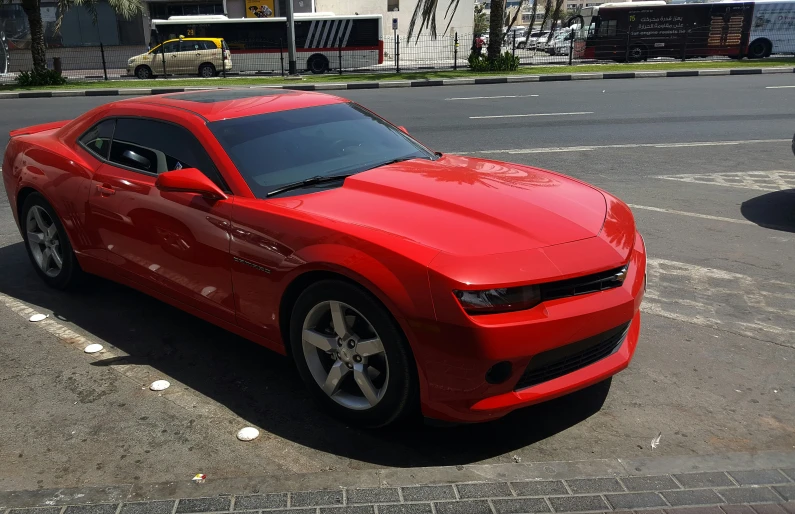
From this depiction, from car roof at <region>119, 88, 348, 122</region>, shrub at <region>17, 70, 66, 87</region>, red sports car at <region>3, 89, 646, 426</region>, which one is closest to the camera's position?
red sports car at <region>3, 89, 646, 426</region>

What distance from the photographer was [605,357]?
3271 millimetres

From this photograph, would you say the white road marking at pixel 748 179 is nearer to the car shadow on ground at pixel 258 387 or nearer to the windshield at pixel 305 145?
the windshield at pixel 305 145

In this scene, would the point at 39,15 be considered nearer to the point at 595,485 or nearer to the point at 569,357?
the point at 569,357

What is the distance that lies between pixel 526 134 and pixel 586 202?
8651 mm

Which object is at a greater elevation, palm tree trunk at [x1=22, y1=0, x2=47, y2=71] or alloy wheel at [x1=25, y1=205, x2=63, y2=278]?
palm tree trunk at [x1=22, y1=0, x2=47, y2=71]

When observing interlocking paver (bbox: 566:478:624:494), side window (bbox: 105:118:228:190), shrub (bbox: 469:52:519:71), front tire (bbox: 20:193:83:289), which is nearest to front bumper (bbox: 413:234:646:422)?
interlocking paver (bbox: 566:478:624:494)

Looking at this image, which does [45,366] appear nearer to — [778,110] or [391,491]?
[391,491]

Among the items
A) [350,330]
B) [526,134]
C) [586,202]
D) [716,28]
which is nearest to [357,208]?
[350,330]

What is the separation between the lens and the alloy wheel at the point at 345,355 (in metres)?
3.21

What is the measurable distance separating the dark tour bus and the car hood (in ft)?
99.5

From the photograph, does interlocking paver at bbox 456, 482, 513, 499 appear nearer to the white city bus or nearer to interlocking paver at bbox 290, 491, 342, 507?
interlocking paver at bbox 290, 491, 342, 507

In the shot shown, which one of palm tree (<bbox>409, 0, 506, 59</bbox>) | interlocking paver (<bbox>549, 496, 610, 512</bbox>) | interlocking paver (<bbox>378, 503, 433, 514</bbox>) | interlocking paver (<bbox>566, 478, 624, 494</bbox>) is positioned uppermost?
palm tree (<bbox>409, 0, 506, 59</bbox>)

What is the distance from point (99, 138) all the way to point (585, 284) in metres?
3.44

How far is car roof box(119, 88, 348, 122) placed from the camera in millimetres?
4266
